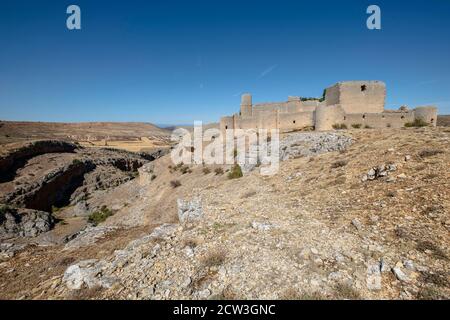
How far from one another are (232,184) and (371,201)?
6.48 metres

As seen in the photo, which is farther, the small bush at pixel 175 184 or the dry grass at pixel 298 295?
the small bush at pixel 175 184

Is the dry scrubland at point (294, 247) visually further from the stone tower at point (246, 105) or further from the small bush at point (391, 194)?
the stone tower at point (246, 105)

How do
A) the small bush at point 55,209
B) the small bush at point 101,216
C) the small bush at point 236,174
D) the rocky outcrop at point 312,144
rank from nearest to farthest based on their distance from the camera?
the rocky outcrop at point 312,144 < the small bush at point 236,174 < the small bush at point 101,216 < the small bush at point 55,209

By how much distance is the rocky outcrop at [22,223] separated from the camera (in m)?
17.7

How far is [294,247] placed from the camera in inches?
202

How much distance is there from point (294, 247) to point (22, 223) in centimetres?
2281

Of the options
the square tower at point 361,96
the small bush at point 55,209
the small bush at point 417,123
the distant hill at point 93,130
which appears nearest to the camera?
the small bush at point 417,123

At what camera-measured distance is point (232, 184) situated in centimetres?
1179

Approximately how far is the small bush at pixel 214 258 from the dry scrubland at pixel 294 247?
0.16 ft

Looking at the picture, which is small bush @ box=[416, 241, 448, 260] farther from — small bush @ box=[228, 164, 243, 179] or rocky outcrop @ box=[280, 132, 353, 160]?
small bush @ box=[228, 164, 243, 179]

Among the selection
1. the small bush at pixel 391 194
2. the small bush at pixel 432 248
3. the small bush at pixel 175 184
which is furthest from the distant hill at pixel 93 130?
the small bush at pixel 432 248

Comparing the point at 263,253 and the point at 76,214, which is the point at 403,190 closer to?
the point at 263,253

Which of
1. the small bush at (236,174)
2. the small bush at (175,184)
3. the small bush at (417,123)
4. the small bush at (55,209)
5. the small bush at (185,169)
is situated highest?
the small bush at (417,123)

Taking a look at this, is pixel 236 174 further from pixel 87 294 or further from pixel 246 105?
pixel 246 105
